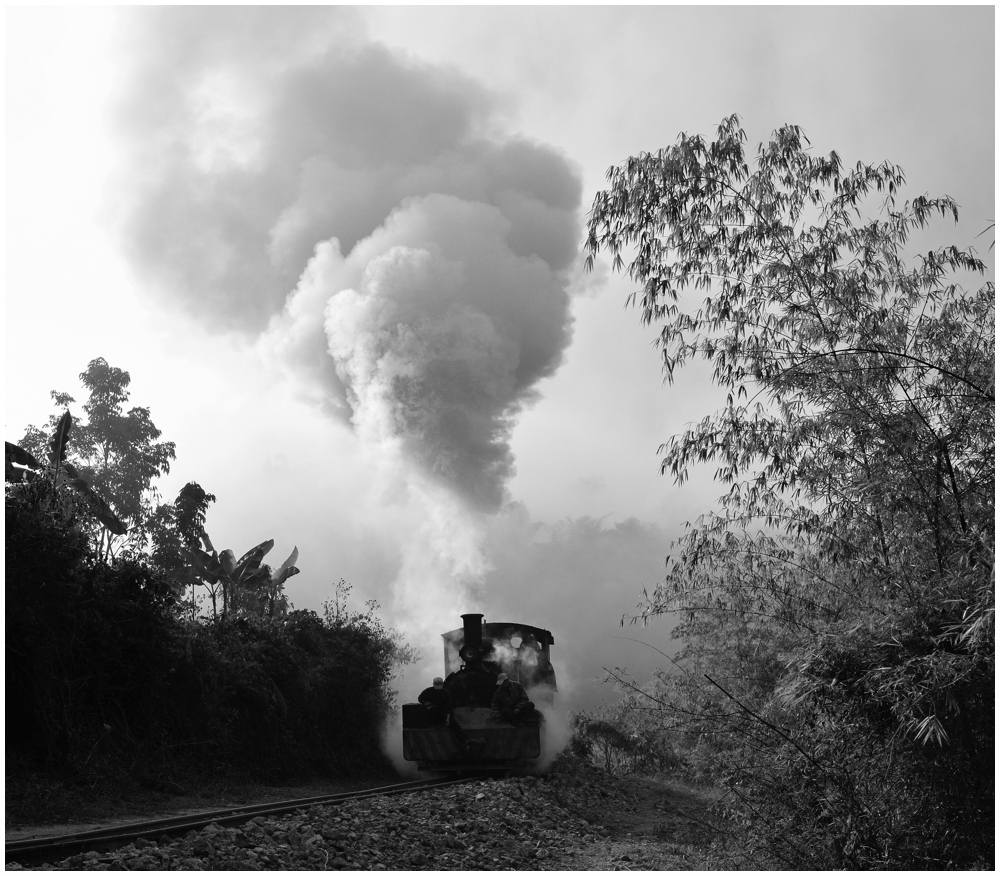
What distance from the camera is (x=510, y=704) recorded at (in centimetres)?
1647

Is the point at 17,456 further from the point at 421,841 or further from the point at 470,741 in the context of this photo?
the point at 421,841

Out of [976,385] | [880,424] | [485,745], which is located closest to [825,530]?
[880,424]

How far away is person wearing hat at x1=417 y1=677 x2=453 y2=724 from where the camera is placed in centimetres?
1686

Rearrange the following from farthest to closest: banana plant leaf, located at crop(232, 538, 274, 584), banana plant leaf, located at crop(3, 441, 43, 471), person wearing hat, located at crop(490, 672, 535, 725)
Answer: banana plant leaf, located at crop(232, 538, 274, 584), person wearing hat, located at crop(490, 672, 535, 725), banana plant leaf, located at crop(3, 441, 43, 471)

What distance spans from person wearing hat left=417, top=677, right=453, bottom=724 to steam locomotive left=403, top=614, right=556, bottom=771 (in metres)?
0.11

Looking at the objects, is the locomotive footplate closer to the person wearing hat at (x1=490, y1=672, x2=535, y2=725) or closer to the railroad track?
the person wearing hat at (x1=490, y1=672, x2=535, y2=725)

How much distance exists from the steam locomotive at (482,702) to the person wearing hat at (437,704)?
4.5 inches

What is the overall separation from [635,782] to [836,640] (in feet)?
49.5

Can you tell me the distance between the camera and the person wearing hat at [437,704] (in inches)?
664

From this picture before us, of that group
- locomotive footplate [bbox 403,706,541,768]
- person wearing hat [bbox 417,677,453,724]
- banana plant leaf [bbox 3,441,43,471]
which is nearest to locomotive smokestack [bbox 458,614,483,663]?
person wearing hat [bbox 417,677,453,724]

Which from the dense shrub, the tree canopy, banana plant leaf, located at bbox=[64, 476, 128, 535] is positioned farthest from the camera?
banana plant leaf, located at bbox=[64, 476, 128, 535]

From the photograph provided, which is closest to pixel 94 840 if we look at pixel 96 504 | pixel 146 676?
pixel 146 676

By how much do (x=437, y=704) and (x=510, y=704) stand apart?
1581 mm

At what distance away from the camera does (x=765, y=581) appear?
26.8 feet
